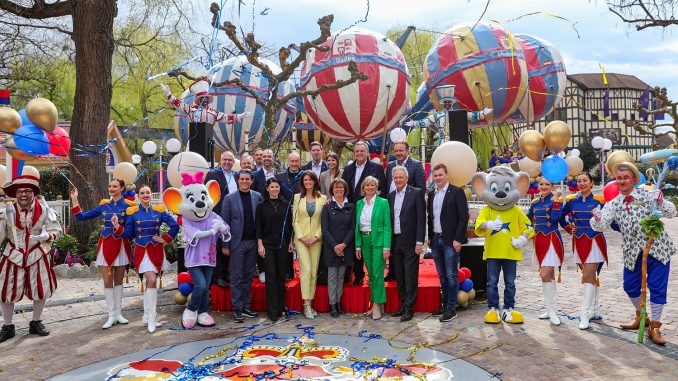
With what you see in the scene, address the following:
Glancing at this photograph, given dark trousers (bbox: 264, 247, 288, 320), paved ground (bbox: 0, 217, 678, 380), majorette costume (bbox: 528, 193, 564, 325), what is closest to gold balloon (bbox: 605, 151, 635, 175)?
majorette costume (bbox: 528, 193, 564, 325)

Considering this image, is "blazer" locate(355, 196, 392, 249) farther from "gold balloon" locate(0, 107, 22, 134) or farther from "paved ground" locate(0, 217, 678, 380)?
"gold balloon" locate(0, 107, 22, 134)

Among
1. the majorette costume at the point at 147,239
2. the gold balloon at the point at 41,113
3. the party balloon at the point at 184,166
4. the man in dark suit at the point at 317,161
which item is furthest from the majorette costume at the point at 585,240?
the gold balloon at the point at 41,113

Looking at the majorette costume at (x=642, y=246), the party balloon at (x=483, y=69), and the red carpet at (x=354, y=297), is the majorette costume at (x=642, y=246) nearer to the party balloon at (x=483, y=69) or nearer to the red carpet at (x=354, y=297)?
the red carpet at (x=354, y=297)

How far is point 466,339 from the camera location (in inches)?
205

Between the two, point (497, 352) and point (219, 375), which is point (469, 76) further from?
point (219, 375)

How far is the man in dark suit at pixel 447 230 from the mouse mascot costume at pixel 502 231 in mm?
232

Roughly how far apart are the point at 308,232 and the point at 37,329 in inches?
119

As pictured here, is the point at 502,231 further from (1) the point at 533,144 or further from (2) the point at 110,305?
(2) the point at 110,305

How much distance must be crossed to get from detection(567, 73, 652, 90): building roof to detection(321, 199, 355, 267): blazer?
4270 cm

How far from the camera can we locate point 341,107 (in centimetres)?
797

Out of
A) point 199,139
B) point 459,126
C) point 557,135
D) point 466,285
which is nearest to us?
point 466,285

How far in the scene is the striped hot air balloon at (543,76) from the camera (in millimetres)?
11547

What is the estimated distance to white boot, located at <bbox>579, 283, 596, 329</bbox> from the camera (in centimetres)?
552

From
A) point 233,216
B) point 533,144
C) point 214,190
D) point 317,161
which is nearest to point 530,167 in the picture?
point 533,144
